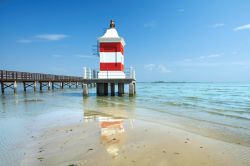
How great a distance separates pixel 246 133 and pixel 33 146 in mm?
5540

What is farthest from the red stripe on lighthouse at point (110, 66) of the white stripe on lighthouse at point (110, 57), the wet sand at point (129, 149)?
the wet sand at point (129, 149)

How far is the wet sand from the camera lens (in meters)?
3.40

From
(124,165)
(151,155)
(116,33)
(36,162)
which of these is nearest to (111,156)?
(124,165)

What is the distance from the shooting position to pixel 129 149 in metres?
3.94

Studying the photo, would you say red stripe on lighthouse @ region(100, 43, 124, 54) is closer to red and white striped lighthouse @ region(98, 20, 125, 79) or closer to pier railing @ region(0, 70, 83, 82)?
red and white striped lighthouse @ region(98, 20, 125, 79)

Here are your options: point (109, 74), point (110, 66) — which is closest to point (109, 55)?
point (110, 66)

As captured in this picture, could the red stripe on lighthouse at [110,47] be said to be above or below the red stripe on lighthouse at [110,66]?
above

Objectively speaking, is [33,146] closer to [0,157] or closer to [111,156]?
[0,157]

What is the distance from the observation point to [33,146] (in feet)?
13.9

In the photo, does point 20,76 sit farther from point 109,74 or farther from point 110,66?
point 110,66

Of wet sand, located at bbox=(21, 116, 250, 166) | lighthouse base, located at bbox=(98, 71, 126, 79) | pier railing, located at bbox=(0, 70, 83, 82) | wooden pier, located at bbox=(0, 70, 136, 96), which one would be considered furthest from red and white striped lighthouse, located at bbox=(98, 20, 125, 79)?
pier railing, located at bbox=(0, 70, 83, 82)

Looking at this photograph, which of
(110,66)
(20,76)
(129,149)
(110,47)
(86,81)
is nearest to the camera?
(129,149)

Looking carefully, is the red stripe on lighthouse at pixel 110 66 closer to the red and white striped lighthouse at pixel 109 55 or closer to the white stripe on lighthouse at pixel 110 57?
the red and white striped lighthouse at pixel 109 55

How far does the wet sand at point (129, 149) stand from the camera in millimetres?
3396
